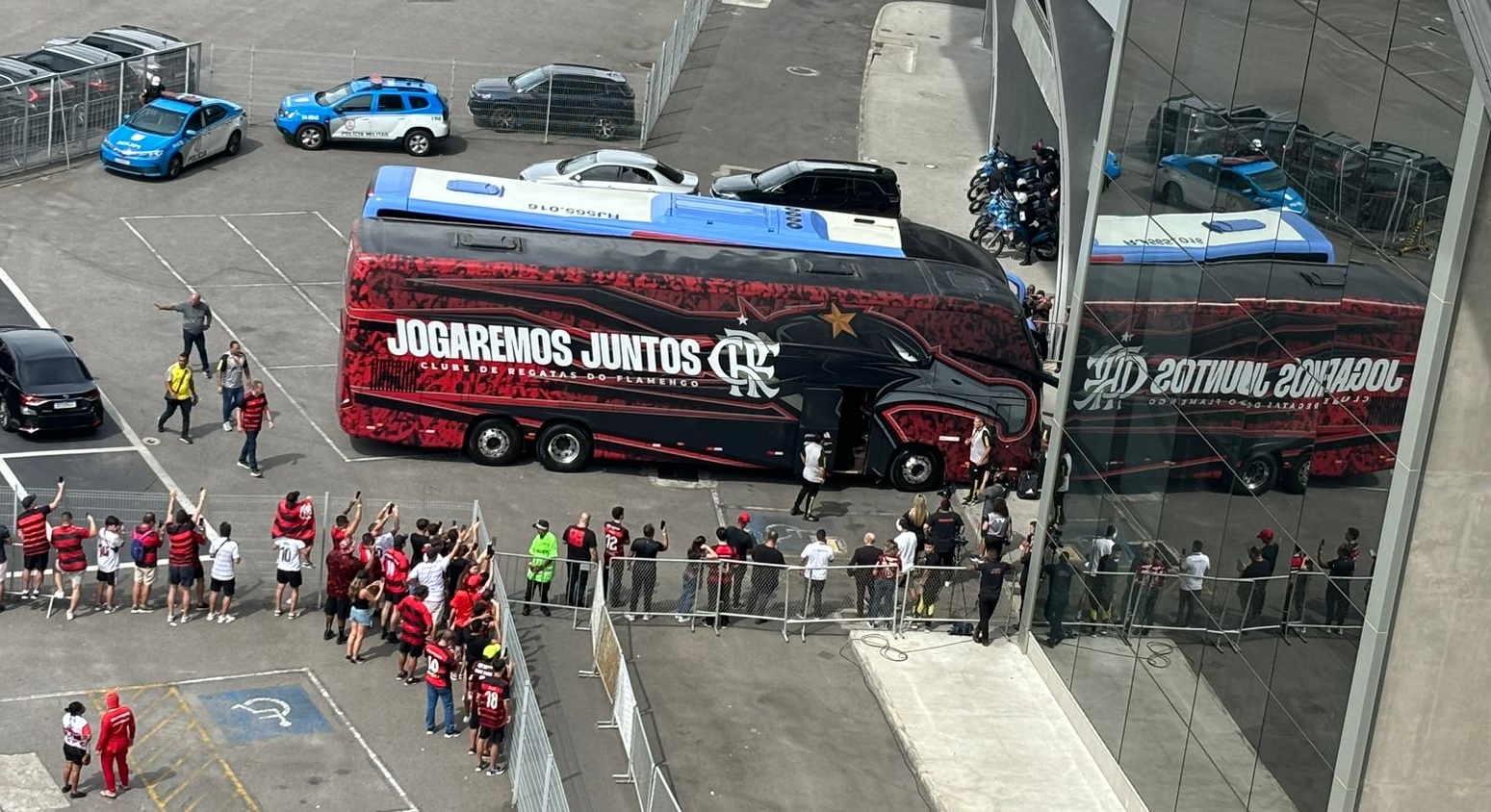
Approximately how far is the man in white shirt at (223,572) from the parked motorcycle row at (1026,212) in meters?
20.7

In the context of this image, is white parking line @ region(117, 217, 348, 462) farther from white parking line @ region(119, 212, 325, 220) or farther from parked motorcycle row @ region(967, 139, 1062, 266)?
parked motorcycle row @ region(967, 139, 1062, 266)

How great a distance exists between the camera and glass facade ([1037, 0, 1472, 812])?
50.5 ft

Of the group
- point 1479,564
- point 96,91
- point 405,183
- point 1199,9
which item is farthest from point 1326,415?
point 96,91

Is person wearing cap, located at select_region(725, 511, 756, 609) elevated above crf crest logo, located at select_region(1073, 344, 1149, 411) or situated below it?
below

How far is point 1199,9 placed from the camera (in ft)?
64.7

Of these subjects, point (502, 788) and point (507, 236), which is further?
point (507, 236)

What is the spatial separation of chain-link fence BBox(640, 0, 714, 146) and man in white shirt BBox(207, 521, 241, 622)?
22.9 meters

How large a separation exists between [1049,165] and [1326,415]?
76.6ft

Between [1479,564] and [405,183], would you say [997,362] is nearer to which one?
[405,183]

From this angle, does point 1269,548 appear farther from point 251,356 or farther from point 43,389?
point 251,356

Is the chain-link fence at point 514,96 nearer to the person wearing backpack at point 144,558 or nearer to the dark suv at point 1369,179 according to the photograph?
the person wearing backpack at point 144,558

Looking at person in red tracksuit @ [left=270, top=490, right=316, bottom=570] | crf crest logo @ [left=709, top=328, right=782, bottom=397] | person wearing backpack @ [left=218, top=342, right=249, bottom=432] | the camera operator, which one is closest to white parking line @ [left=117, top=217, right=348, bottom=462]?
person wearing backpack @ [left=218, top=342, right=249, bottom=432]

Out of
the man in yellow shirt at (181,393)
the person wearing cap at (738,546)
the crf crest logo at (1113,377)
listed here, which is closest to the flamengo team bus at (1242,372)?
the crf crest logo at (1113,377)

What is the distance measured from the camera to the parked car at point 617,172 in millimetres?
36688
